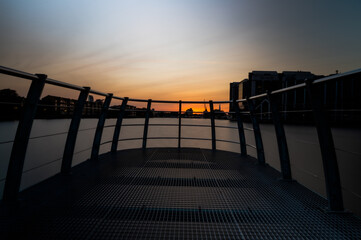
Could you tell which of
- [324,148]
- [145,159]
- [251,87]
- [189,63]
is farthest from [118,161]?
[251,87]

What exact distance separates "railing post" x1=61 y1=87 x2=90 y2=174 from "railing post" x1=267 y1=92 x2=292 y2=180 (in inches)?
92.3

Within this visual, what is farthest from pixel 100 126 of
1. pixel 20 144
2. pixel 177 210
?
pixel 177 210

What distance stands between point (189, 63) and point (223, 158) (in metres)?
23.9

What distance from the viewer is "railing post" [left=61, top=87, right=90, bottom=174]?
8.06 feet

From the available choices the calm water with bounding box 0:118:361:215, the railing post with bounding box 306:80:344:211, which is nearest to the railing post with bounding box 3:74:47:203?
the calm water with bounding box 0:118:361:215

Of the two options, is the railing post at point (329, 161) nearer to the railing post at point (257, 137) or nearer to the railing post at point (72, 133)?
the railing post at point (257, 137)

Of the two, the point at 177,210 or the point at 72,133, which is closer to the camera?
the point at 177,210

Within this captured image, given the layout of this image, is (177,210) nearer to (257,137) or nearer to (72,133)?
(72,133)

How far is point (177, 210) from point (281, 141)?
1.60m

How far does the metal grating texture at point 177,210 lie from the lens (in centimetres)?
128

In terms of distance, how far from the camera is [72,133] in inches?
99.7

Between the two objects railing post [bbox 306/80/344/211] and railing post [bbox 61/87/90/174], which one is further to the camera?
railing post [bbox 61/87/90/174]

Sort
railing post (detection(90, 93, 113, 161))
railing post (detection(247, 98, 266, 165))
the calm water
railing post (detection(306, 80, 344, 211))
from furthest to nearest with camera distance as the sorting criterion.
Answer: the calm water
railing post (detection(90, 93, 113, 161))
railing post (detection(247, 98, 266, 165))
railing post (detection(306, 80, 344, 211))

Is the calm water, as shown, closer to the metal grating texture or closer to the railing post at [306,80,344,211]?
the railing post at [306,80,344,211]
